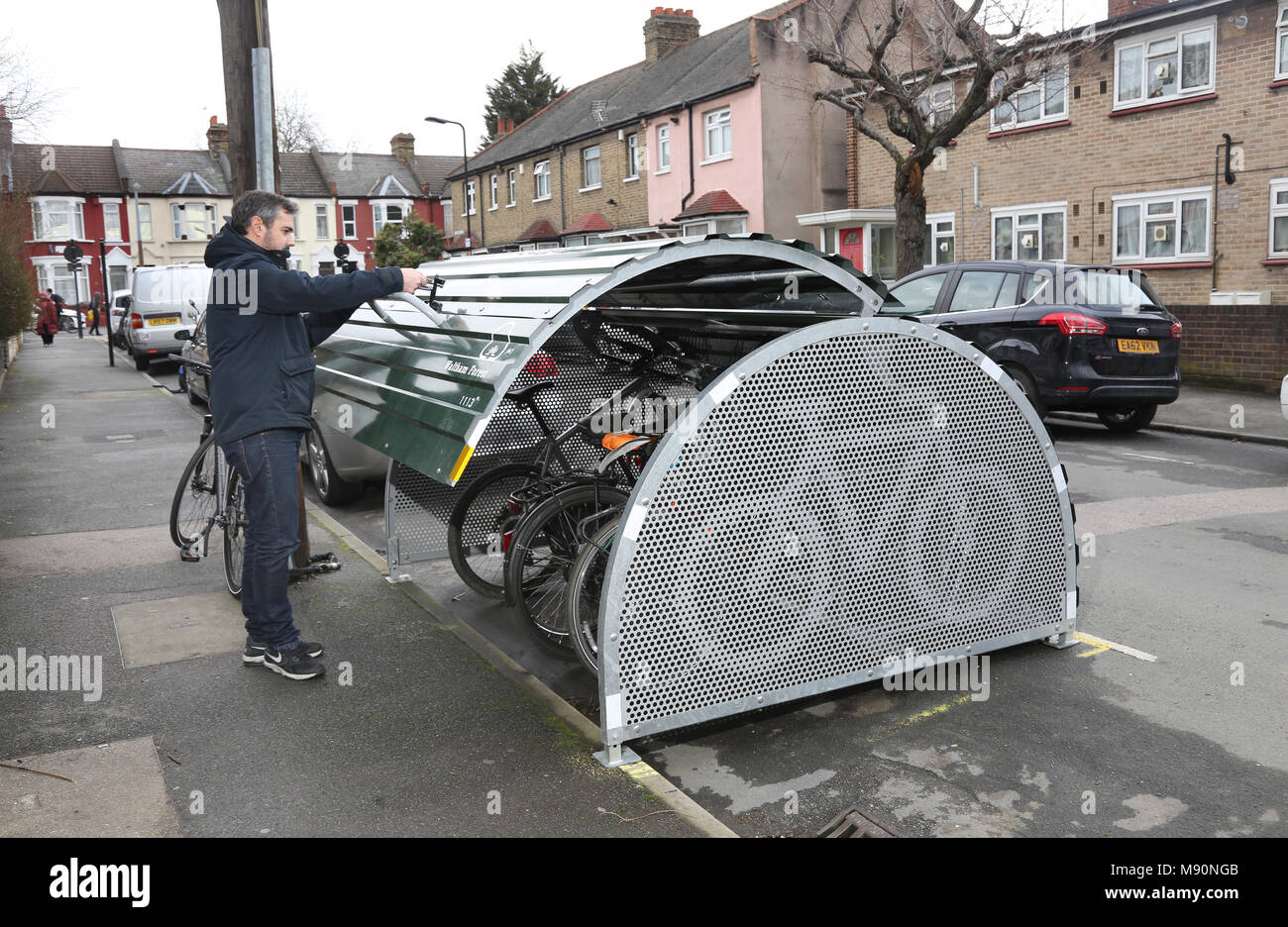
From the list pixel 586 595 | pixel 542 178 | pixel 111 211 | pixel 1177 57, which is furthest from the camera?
pixel 111 211

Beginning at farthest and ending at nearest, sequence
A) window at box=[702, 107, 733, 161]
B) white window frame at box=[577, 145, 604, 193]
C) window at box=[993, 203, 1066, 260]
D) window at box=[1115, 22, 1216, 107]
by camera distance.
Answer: white window frame at box=[577, 145, 604, 193]
window at box=[702, 107, 733, 161]
window at box=[993, 203, 1066, 260]
window at box=[1115, 22, 1216, 107]

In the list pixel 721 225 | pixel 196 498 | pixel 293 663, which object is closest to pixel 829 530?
pixel 293 663

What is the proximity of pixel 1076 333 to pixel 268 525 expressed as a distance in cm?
945

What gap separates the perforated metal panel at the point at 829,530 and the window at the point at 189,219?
63.3m

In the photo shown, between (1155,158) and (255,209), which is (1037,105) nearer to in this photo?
(1155,158)

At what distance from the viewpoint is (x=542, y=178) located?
137 feet

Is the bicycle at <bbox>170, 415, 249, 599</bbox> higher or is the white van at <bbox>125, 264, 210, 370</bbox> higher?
the white van at <bbox>125, 264, 210, 370</bbox>

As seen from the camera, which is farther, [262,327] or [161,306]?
[161,306]

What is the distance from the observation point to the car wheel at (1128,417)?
503 inches

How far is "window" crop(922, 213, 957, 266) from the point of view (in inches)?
991

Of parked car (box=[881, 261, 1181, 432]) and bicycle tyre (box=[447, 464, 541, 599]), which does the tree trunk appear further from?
bicycle tyre (box=[447, 464, 541, 599])

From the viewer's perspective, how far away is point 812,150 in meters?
30.2

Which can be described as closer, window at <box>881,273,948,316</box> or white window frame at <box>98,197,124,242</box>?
window at <box>881,273,948,316</box>

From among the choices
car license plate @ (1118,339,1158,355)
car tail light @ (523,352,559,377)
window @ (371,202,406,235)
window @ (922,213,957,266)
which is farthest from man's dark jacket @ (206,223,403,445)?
window @ (371,202,406,235)
